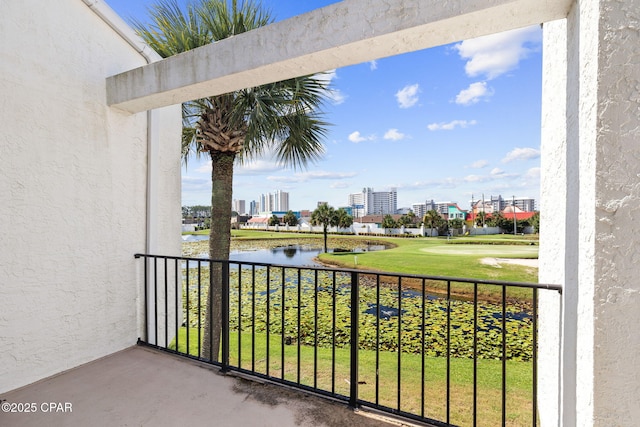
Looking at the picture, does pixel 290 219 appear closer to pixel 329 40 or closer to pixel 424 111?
pixel 424 111

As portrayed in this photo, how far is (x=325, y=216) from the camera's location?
30594mm

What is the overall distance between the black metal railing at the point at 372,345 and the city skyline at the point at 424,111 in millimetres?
1123

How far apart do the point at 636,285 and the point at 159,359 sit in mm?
3011

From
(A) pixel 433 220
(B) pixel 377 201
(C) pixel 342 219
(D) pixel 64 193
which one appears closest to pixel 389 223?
(A) pixel 433 220

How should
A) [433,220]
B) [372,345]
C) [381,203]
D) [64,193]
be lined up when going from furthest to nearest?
[381,203] → [433,220] → [372,345] → [64,193]

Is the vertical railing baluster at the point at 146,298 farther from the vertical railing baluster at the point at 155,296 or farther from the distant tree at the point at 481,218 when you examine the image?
the distant tree at the point at 481,218

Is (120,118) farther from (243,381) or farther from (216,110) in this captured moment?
(243,381)

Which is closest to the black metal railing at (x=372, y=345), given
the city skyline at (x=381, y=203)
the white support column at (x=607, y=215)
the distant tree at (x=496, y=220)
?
the white support column at (x=607, y=215)

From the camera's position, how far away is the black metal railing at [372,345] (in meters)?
1.92

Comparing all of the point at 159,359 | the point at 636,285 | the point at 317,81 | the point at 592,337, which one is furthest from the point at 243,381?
the point at 317,81

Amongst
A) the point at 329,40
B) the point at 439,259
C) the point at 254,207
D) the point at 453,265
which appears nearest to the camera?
the point at 329,40

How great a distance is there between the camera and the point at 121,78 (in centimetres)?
257

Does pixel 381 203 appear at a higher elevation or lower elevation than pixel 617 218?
higher

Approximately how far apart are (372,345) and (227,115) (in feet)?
19.4
